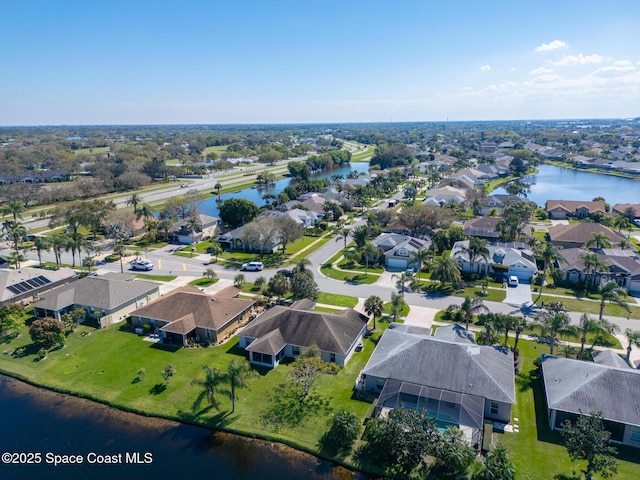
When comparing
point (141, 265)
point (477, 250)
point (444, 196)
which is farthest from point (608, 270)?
point (141, 265)

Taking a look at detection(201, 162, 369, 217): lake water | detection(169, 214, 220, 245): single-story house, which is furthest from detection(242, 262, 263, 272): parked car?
detection(201, 162, 369, 217): lake water

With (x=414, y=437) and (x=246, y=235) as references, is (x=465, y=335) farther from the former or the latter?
(x=246, y=235)

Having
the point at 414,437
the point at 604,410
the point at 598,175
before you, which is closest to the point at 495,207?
the point at 604,410

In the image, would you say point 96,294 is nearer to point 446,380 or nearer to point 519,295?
point 446,380

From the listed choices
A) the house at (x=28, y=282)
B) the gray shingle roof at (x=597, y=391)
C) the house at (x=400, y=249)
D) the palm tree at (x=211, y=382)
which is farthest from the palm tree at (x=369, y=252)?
the house at (x=28, y=282)

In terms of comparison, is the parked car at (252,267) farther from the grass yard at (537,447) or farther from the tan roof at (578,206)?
the tan roof at (578,206)

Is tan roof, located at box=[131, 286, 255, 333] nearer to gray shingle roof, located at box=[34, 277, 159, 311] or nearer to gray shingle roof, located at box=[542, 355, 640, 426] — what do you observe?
gray shingle roof, located at box=[34, 277, 159, 311]
